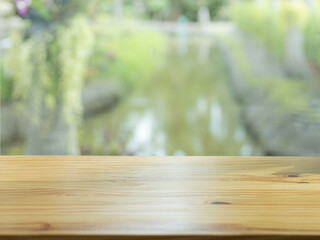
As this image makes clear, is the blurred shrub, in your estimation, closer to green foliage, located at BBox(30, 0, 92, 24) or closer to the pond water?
the pond water

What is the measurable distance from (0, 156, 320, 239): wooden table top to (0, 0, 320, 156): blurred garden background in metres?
1.54

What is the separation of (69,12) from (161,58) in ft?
1.77

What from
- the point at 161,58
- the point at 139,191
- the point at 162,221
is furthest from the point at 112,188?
the point at 161,58

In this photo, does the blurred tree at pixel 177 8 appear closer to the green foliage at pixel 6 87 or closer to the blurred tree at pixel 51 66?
the blurred tree at pixel 51 66

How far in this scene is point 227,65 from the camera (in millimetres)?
2482

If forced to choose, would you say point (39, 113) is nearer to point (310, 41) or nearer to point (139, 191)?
point (310, 41)

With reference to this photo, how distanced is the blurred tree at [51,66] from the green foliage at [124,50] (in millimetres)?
71

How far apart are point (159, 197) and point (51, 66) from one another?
187 centimetres

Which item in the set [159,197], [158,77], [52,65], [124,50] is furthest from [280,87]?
[159,197]

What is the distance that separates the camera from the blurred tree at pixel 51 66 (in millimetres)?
2363

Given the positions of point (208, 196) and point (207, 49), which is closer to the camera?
point (208, 196)

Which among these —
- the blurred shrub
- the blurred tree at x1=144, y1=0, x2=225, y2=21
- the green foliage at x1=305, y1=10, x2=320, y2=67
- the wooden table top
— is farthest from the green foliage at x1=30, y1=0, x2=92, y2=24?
the wooden table top

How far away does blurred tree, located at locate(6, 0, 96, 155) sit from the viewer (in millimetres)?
2363

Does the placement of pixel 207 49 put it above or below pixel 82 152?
above
